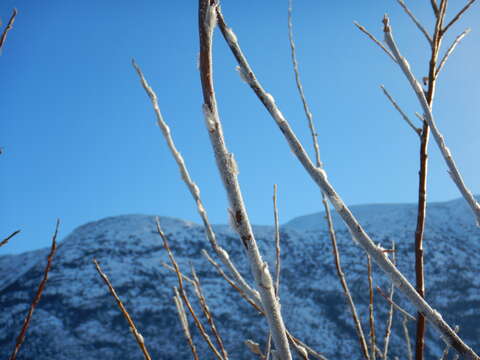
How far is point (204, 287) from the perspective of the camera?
11.9 meters

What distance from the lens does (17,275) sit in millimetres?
A: 13023

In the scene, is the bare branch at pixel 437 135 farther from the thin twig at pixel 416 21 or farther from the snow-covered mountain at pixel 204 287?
the snow-covered mountain at pixel 204 287

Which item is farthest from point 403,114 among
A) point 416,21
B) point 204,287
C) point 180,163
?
point 204,287

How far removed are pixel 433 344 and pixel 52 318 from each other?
10617 mm

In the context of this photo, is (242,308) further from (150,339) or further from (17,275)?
(17,275)

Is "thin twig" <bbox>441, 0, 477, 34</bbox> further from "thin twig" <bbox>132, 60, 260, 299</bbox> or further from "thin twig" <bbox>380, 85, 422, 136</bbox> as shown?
"thin twig" <bbox>132, 60, 260, 299</bbox>

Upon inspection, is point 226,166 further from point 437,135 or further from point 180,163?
point 437,135

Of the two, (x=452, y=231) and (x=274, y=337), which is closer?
(x=274, y=337)

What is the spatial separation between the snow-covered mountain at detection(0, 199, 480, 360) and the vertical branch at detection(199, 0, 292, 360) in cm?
956

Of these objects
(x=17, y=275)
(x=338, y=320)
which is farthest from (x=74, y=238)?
(x=338, y=320)

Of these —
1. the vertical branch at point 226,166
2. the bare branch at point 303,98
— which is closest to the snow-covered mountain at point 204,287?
the bare branch at point 303,98

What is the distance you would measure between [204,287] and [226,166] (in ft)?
40.1

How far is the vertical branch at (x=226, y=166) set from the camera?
32cm

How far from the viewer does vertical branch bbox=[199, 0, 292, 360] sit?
0.32 meters
